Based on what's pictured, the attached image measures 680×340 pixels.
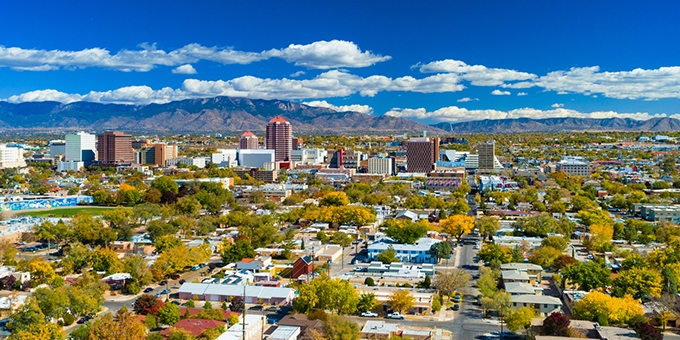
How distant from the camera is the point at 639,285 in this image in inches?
805

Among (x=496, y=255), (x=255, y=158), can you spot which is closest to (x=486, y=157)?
(x=255, y=158)

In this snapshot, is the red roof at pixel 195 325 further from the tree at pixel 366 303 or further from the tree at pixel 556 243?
the tree at pixel 556 243

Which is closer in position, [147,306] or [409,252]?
[147,306]

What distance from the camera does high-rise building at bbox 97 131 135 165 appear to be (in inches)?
3344

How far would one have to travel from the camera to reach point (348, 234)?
109ft

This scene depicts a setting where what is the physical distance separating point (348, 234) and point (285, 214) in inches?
277

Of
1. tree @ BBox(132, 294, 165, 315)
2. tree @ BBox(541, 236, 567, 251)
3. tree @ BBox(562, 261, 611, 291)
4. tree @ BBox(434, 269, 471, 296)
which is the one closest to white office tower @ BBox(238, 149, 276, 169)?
tree @ BBox(541, 236, 567, 251)

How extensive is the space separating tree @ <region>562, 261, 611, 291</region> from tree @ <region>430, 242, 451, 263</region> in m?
6.35

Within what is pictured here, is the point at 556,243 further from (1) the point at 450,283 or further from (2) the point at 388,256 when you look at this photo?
(1) the point at 450,283

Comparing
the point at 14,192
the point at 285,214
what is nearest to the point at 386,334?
the point at 285,214

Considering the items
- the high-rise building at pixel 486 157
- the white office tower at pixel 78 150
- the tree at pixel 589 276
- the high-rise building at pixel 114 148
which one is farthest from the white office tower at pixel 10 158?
the tree at pixel 589 276

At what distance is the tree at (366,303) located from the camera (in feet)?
64.2

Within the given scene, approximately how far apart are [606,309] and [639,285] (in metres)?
3.45

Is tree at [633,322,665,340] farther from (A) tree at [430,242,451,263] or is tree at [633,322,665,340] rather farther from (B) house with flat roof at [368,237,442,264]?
(B) house with flat roof at [368,237,442,264]
